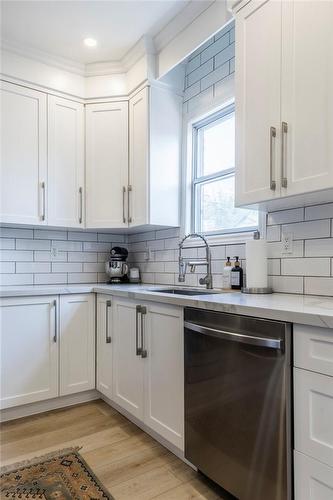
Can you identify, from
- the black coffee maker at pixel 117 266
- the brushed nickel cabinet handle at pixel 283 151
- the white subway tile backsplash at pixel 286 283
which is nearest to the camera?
the brushed nickel cabinet handle at pixel 283 151

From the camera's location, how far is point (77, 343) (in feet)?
8.34

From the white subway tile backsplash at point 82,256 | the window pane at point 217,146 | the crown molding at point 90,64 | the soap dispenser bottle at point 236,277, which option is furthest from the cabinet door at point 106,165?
the soap dispenser bottle at point 236,277

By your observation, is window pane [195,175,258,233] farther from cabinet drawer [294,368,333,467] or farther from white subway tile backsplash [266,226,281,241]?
cabinet drawer [294,368,333,467]

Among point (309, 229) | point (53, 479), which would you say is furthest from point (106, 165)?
point (53, 479)

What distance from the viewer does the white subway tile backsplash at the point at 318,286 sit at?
1.67 m

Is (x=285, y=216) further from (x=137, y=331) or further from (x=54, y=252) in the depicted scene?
(x=54, y=252)

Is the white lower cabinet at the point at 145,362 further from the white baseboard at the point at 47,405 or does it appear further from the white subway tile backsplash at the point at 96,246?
the white subway tile backsplash at the point at 96,246

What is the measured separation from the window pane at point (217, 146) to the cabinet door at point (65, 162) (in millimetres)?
1003

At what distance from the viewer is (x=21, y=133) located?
2.55m

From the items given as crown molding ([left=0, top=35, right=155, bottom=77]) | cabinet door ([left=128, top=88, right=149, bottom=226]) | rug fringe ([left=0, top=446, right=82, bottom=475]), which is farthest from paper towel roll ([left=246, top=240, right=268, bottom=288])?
crown molding ([left=0, top=35, right=155, bottom=77])

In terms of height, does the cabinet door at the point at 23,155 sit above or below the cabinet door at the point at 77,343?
above

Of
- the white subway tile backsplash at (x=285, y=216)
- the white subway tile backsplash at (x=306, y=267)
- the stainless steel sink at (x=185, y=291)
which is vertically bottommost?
the stainless steel sink at (x=185, y=291)

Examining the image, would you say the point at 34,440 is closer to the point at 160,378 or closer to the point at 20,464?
the point at 20,464

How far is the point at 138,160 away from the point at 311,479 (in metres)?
2.26
